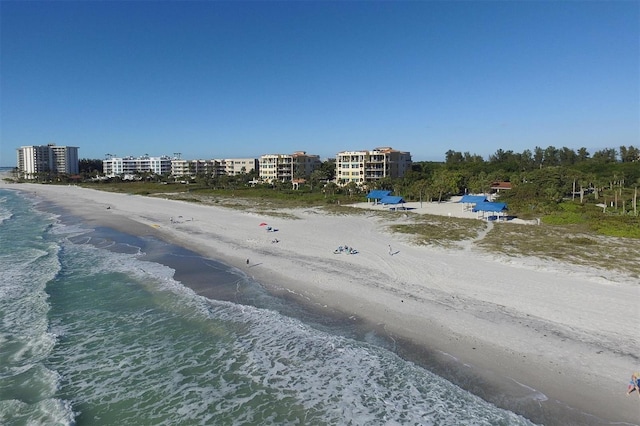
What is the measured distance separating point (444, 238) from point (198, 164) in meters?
114

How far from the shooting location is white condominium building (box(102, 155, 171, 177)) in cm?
15475

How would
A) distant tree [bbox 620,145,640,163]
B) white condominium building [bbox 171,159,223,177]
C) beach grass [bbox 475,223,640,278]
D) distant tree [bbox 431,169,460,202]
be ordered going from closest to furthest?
beach grass [bbox 475,223,640,278], distant tree [bbox 431,169,460,202], distant tree [bbox 620,145,640,163], white condominium building [bbox 171,159,223,177]

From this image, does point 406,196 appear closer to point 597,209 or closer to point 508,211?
point 508,211

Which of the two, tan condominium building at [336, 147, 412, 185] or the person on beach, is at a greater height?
tan condominium building at [336, 147, 412, 185]

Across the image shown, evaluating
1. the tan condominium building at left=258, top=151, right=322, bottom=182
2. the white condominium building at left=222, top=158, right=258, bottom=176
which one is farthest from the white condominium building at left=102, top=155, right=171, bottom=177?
the tan condominium building at left=258, top=151, right=322, bottom=182

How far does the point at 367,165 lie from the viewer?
242 feet

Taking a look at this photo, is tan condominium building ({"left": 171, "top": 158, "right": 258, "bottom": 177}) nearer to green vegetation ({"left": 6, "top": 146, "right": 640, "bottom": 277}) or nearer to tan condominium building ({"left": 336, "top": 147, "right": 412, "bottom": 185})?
green vegetation ({"left": 6, "top": 146, "right": 640, "bottom": 277})

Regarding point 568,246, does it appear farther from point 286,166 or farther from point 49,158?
point 49,158

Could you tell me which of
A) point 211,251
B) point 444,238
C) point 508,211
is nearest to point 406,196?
point 508,211

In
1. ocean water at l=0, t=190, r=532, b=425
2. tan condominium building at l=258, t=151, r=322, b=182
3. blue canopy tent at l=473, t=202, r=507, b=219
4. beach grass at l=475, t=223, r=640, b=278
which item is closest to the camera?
ocean water at l=0, t=190, r=532, b=425

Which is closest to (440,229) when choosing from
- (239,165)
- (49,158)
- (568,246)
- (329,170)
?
(568,246)

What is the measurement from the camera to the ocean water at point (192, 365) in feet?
29.8

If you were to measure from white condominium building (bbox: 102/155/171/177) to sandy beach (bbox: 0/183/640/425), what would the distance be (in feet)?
456

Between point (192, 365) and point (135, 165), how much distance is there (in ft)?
547
